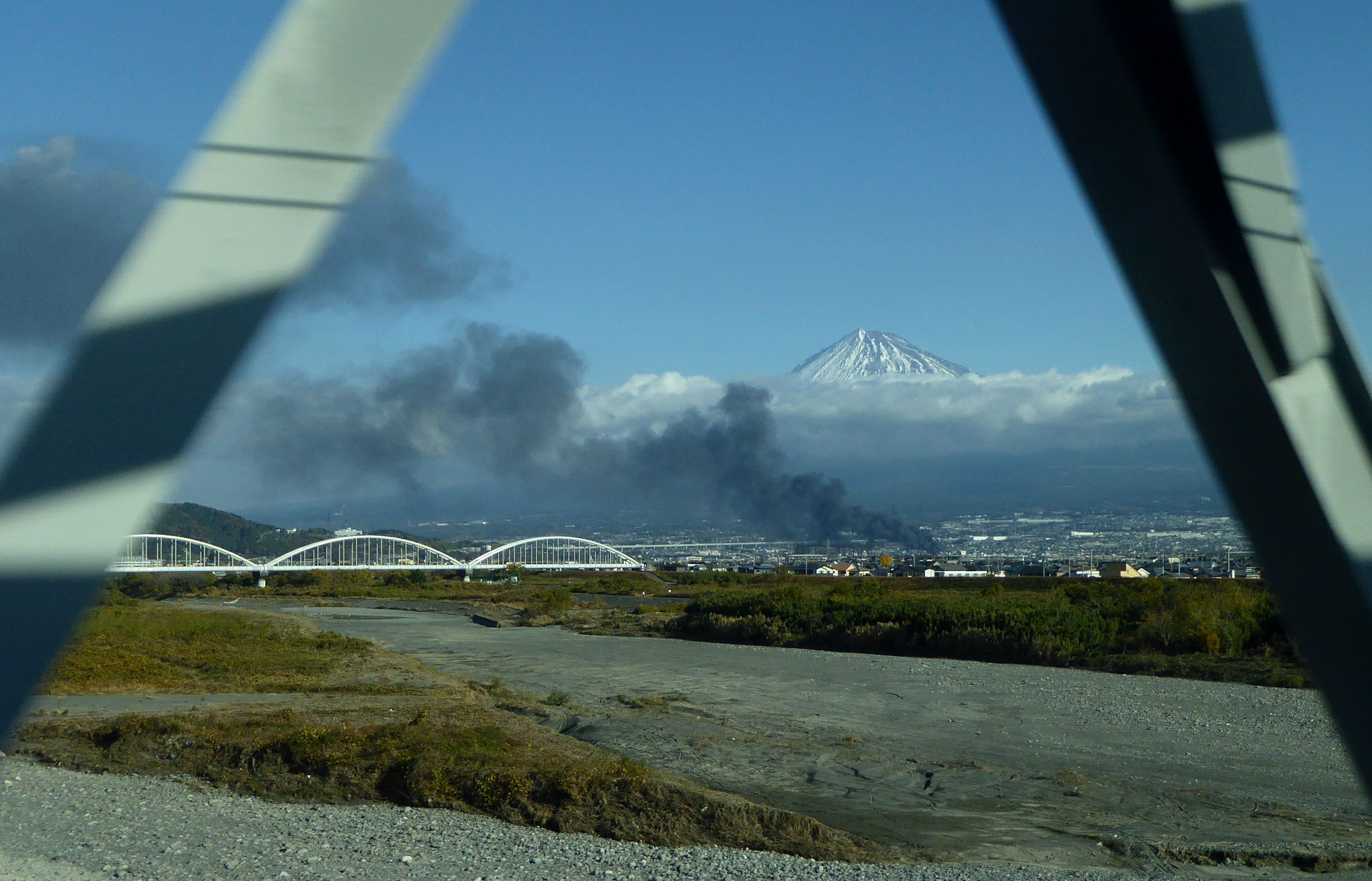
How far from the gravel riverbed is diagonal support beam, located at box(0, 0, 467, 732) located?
7201 mm

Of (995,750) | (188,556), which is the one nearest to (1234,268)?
(995,750)

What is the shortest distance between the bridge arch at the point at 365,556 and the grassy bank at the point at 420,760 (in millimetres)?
90131

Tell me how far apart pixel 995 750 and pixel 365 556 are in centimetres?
10959

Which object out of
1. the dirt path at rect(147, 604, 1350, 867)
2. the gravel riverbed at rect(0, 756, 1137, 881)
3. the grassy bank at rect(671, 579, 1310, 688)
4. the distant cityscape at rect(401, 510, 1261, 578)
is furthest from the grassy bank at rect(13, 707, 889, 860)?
the distant cityscape at rect(401, 510, 1261, 578)

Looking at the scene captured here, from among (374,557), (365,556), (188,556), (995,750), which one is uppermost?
(188,556)

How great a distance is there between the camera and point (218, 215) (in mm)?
1558

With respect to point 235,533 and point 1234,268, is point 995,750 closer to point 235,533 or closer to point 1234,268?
point 1234,268

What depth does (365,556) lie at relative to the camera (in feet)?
383

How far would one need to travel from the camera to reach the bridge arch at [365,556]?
107688 mm

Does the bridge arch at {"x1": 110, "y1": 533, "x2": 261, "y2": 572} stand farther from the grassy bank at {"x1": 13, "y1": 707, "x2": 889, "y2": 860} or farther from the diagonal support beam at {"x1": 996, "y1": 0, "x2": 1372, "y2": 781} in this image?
the diagonal support beam at {"x1": 996, "y1": 0, "x2": 1372, "y2": 781}

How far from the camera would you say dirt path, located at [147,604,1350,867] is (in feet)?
33.4

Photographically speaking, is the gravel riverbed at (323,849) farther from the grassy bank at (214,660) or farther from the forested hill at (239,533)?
the forested hill at (239,533)

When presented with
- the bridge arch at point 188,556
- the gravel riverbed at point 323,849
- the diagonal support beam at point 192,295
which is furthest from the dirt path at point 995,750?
the bridge arch at point 188,556

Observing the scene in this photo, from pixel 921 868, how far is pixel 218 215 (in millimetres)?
8352
